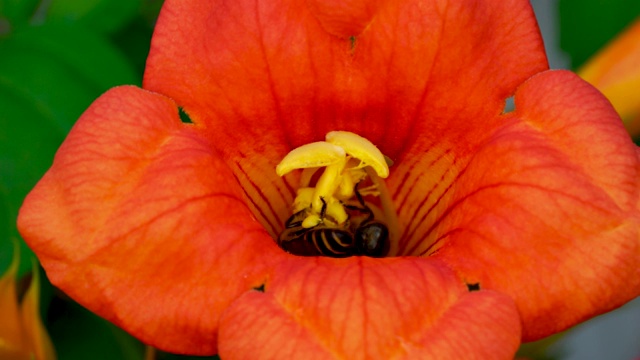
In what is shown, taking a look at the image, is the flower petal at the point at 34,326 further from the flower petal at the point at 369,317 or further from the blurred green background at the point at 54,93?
the flower petal at the point at 369,317

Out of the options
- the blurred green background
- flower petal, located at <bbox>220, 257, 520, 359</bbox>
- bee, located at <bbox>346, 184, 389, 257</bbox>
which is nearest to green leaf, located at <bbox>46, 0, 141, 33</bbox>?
the blurred green background

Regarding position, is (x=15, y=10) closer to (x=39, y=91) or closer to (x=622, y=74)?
(x=39, y=91)

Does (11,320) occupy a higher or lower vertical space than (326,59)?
lower

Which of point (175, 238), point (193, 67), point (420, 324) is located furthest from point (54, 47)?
point (420, 324)

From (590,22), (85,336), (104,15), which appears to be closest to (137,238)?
(85,336)

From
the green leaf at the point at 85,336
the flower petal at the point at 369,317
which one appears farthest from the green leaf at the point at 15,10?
the flower petal at the point at 369,317
